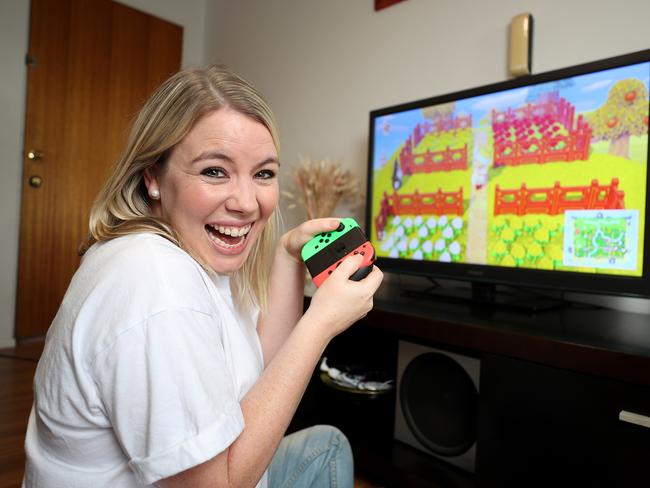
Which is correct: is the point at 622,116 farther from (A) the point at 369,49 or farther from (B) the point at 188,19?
(B) the point at 188,19

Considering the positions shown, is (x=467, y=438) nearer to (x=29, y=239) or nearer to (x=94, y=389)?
(x=94, y=389)

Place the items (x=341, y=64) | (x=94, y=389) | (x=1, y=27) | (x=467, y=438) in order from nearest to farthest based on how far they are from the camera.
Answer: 1. (x=94, y=389)
2. (x=467, y=438)
3. (x=341, y=64)
4. (x=1, y=27)

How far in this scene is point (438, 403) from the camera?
135cm

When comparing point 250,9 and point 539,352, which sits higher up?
point 250,9

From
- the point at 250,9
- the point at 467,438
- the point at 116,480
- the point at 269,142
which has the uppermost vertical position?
the point at 250,9

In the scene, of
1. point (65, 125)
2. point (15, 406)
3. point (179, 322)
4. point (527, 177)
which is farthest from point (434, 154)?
point (65, 125)

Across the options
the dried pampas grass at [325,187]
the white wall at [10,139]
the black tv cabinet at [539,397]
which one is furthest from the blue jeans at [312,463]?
the white wall at [10,139]

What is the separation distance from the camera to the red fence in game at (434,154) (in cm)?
159

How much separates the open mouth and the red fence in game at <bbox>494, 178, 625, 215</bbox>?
95 centimetres

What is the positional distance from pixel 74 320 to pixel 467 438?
1058 millimetres

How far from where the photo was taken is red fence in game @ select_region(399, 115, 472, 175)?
5.22 ft

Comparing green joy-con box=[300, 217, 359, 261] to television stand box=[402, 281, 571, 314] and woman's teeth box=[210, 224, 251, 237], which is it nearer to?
woman's teeth box=[210, 224, 251, 237]

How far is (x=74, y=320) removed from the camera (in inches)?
21.9

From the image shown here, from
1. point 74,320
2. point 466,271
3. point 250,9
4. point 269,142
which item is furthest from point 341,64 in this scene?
point 74,320
